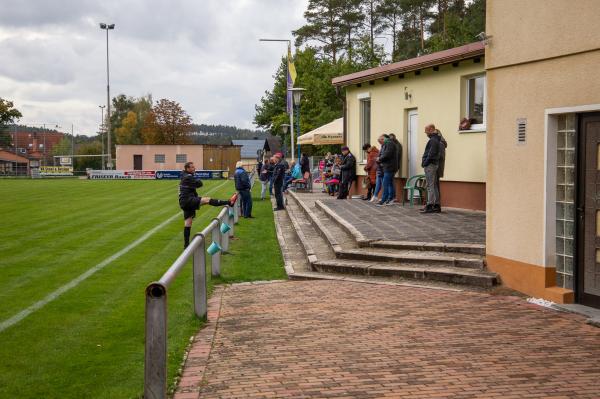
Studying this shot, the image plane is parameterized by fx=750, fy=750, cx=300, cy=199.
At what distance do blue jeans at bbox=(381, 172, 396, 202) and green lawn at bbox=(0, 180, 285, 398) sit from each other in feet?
9.55

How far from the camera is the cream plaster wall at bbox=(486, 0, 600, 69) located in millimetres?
8094

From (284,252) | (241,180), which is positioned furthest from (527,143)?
(241,180)

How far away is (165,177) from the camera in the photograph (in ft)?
207

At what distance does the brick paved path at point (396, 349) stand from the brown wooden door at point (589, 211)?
1.80 ft

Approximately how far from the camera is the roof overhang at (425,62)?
15727mm

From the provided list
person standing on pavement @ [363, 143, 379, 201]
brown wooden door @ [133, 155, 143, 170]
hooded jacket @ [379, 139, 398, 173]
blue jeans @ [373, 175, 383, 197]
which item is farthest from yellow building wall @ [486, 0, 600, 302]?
brown wooden door @ [133, 155, 143, 170]

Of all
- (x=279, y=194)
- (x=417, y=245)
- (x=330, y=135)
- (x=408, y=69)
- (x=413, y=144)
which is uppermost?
(x=408, y=69)

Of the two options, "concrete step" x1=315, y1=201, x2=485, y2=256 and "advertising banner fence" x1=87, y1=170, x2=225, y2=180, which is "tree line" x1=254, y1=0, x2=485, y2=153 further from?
"concrete step" x1=315, y1=201, x2=485, y2=256

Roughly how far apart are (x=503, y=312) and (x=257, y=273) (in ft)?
14.8

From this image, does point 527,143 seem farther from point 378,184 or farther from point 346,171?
point 346,171

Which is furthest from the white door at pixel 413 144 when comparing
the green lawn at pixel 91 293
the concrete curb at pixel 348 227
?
the green lawn at pixel 91 293

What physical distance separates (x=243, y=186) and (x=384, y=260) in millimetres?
10161

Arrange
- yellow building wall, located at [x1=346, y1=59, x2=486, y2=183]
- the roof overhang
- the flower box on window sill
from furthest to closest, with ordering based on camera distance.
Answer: yellow building wall, located at [x1=346, y1=59, x2=486, y2=183], the flower box on window sill, the roof overhang

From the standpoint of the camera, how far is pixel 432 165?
15.4m
